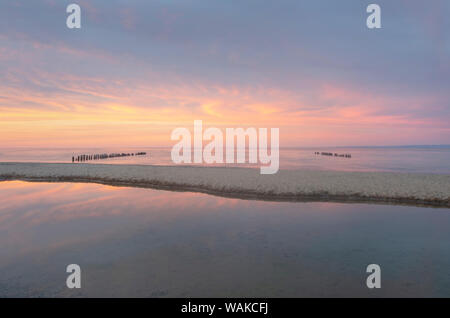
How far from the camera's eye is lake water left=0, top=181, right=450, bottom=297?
756 centimetres

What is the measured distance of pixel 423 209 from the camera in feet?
53.7

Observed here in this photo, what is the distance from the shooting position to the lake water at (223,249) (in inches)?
298

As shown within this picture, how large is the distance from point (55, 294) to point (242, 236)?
6774 mm

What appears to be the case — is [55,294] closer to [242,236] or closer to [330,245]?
[242,236]

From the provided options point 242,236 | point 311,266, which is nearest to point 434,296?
point 311,266

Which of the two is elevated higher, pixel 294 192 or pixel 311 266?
pixel 294 192

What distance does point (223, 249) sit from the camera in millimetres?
10281

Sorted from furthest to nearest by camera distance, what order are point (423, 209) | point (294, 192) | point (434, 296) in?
point (294, 192) → point (423, 209) → point (434, 296)

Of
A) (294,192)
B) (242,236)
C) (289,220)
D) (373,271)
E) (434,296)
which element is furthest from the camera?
(294,192)

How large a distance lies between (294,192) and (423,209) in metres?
7.45

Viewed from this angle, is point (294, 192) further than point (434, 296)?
Yes
